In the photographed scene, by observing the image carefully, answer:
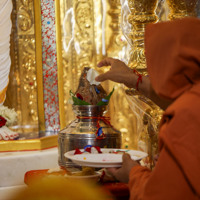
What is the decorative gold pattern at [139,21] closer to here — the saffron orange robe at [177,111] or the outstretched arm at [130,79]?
the outstretched arm at [130,79]

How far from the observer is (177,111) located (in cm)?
99

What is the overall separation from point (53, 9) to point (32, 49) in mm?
473

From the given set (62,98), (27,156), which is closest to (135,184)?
(27,156)

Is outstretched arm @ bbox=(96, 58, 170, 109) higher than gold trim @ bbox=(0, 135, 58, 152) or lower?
higher

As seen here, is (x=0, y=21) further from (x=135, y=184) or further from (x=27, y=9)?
(x=135, y=184)

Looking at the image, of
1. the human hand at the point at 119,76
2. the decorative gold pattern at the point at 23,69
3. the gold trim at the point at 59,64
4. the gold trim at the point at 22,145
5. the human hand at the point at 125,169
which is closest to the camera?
the human hand at the point at 125,169

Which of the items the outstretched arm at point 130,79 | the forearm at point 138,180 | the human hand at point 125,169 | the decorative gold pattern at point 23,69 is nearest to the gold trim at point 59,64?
the decorative gold pattern at point 23,69

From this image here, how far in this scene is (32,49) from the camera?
4.17 metres

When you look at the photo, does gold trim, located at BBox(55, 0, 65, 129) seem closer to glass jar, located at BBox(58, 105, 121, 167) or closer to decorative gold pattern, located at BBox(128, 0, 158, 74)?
decorative gold pattern, located at BBox(128, 0, 158, 74)

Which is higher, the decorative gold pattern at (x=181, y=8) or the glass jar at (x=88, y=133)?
the decorative gold pattern at (x=181, y=8)

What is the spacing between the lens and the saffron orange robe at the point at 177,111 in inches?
38.2

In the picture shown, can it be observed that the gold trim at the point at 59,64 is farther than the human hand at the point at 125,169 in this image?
Yes

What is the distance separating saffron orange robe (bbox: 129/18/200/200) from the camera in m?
0.97

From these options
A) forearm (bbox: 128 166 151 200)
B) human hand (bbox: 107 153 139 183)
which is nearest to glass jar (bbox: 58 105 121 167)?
human hand (bbox: 107 153 139 183)
